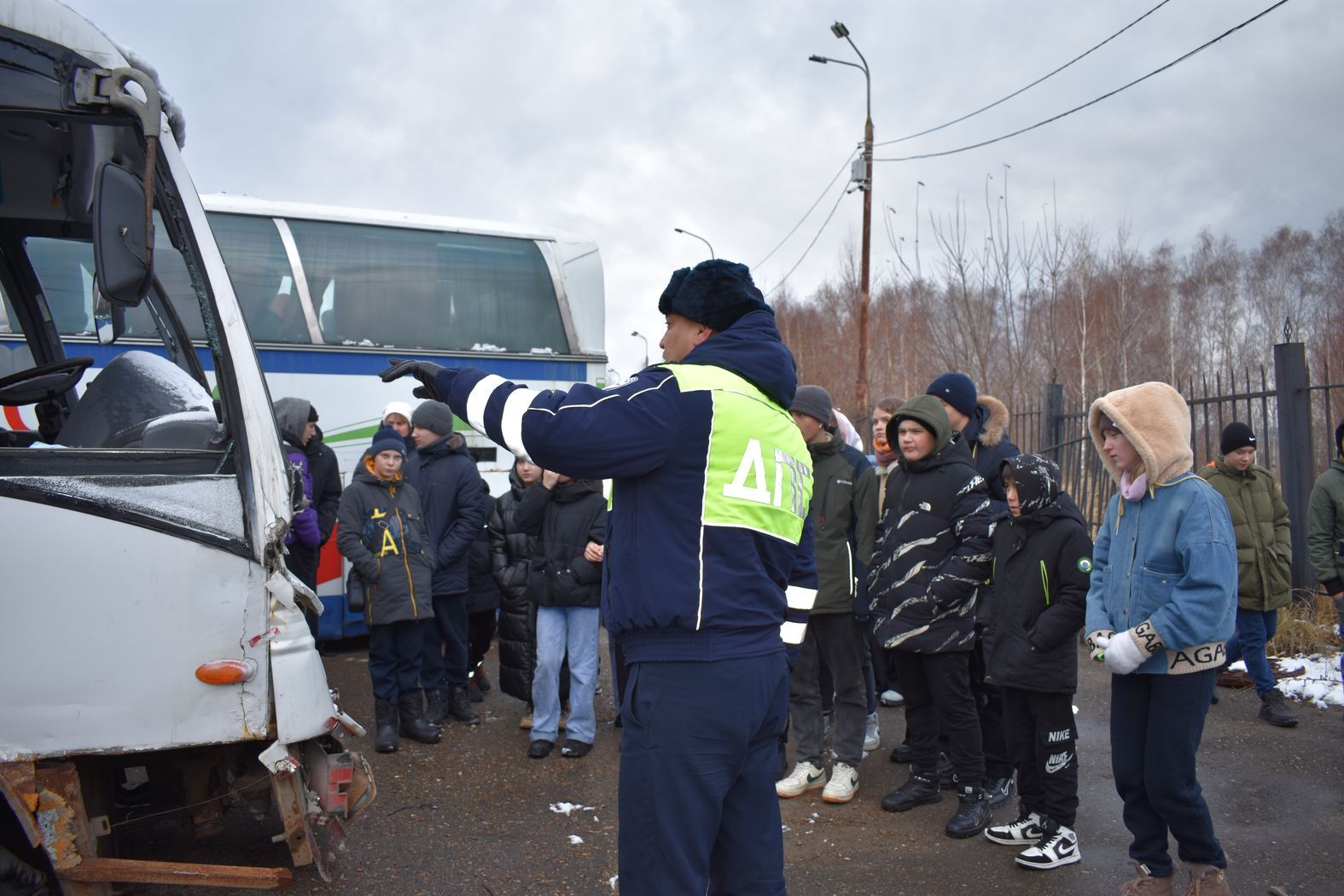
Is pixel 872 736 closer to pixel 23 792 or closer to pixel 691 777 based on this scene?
pixel 691 777

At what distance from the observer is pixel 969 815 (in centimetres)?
478

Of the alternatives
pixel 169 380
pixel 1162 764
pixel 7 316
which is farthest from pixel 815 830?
pixel 7 316

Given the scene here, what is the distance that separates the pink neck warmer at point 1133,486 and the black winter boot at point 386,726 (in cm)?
437

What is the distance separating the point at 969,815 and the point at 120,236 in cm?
432

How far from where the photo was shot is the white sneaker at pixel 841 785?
17.0 ft

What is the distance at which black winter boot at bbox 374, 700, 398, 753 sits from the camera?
5.99 metres

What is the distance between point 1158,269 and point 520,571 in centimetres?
3622

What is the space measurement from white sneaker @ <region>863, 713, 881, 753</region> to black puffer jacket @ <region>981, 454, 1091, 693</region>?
1690 mm

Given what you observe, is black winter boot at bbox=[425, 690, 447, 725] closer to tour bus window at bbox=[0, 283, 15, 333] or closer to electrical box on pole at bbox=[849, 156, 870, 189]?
tour bus window at bbox=[0, 283, 15, 333]

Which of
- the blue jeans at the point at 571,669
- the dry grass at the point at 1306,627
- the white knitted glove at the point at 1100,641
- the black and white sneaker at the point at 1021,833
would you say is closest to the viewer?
the white knitted glove at the point at 1100,641

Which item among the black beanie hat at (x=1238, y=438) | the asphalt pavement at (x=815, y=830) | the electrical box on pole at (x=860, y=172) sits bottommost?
the asphalt pavement at (x=815, y=830)

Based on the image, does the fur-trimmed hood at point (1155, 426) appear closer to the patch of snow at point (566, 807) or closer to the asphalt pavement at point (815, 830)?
the asphalt pavement at point (815, 830)

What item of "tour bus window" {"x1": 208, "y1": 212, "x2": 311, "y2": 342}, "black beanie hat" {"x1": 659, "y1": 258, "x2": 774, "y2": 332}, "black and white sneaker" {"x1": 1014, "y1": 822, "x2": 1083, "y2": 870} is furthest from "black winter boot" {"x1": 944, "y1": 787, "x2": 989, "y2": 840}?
"tour bus window" {"x1": 208, "y1": 212, "x2": 311, "y2": 342}

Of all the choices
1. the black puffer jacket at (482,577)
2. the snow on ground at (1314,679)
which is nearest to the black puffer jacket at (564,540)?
the black puffer jacket at (482,577)
